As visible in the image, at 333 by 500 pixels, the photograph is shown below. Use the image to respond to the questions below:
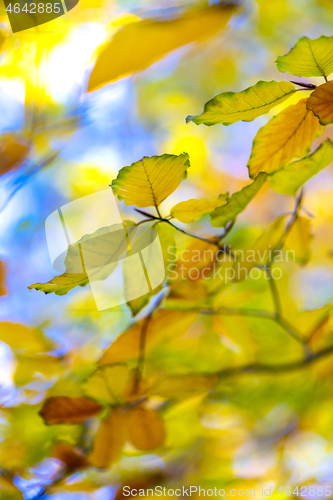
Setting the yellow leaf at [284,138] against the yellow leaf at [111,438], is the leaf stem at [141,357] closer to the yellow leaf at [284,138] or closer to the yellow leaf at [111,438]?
the yellow leaf at [111,438]

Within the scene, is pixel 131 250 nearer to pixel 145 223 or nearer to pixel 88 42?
pixel 145 223

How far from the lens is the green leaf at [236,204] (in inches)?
8.8

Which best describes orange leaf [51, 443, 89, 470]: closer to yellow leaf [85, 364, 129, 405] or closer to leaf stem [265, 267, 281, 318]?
yellow leaf [85, 364, 129, 405]

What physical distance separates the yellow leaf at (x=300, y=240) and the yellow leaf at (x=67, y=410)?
0.64 ft

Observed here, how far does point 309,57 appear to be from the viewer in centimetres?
18

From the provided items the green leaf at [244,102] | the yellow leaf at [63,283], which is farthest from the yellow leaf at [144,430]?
the green leaf at [244,102]

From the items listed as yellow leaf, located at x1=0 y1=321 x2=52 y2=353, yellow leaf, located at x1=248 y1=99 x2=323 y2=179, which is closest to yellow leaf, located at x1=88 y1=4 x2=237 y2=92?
yellow leaf, located at x1=248 y1=99 x2=323 y2=179

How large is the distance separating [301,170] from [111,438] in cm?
25

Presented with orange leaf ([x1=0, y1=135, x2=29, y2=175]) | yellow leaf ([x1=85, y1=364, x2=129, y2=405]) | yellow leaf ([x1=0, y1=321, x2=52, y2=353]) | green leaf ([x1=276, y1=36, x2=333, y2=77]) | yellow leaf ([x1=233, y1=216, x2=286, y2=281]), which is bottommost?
yellow leaf ([x1=85, y1=364, x2=129, y2=405])

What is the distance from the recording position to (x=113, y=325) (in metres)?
0.25

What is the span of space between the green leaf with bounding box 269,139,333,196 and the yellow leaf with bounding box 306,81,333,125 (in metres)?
0.02

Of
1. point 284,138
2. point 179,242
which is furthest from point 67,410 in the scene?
point 284,138

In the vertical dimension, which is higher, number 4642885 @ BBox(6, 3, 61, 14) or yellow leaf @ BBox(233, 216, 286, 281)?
number 4642885 @ BBox(6, 3, 61, 14)

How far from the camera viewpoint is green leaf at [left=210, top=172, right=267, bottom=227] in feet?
0.73
